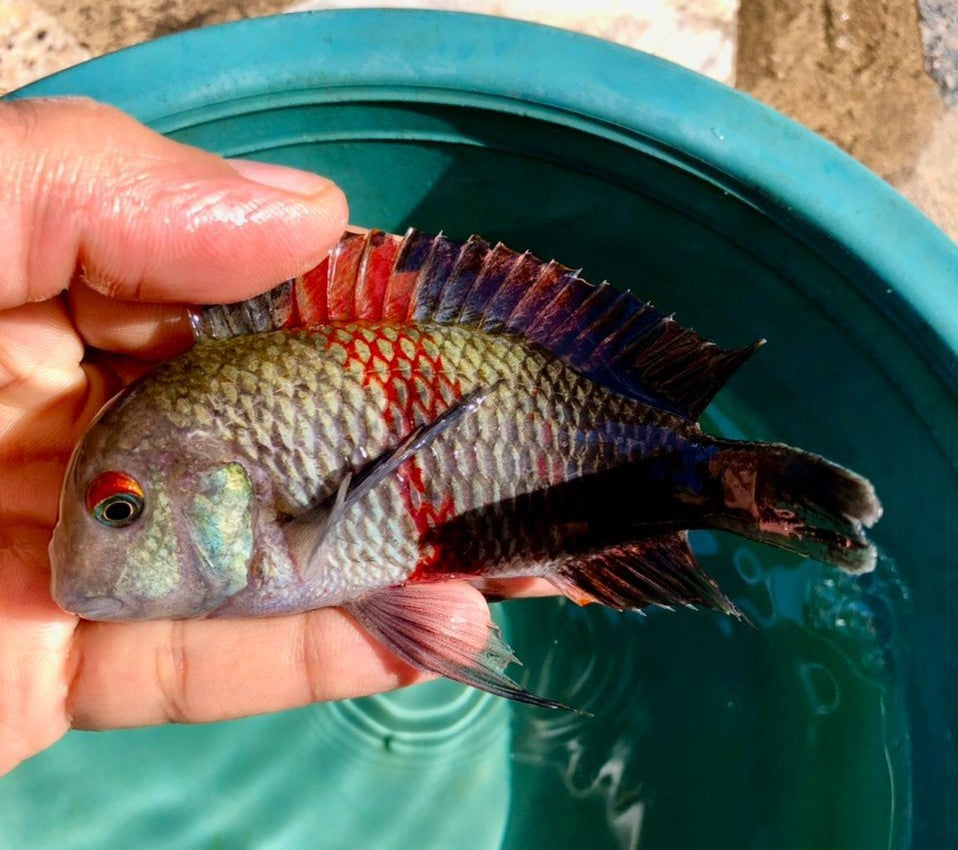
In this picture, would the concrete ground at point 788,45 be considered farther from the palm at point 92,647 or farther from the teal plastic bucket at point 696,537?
the palm at point 92,647

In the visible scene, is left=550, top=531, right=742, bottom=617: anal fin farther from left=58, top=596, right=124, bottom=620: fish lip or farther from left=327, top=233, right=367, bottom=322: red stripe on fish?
left=58, top=596, right=124, bottom=620: fish lip

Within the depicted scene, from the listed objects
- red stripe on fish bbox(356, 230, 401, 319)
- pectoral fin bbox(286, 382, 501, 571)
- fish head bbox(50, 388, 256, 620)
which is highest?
red stripe on fish bbox(356, 230, 401, 319)

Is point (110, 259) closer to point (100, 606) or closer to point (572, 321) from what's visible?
point (100, 606)

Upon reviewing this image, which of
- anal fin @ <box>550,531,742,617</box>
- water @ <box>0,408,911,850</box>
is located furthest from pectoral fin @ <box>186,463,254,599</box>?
water @ <box>0,408,911,850</box>

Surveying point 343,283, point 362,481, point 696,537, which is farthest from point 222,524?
point 696,537

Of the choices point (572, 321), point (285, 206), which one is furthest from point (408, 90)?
point (572, 321)

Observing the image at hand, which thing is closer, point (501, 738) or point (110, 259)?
point (110, 259)

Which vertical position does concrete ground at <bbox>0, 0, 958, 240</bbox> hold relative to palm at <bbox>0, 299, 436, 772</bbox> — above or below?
above

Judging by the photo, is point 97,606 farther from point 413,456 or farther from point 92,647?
point 413,456
